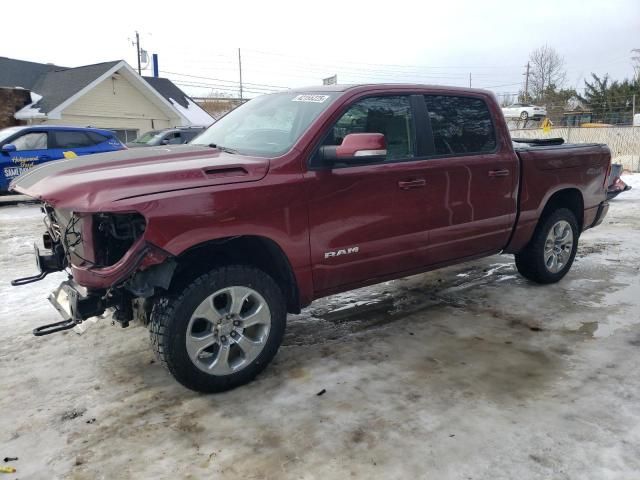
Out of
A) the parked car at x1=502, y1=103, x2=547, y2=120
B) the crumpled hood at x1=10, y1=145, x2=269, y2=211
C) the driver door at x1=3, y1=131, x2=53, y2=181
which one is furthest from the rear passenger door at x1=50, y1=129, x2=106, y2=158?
the parked car at x1=502, y1=103, x2=547, y2=120

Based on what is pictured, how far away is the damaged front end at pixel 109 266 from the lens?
288 centimetres

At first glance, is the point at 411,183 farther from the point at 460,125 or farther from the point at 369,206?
the point at 460,125

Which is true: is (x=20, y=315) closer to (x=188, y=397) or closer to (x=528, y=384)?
(x=188, y=397)

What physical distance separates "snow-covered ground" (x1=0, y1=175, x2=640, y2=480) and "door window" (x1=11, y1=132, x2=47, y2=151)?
777cm

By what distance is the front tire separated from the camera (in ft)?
10.1

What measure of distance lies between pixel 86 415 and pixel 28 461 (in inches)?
17.5

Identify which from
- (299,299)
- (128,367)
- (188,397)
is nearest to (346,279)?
(299,299)

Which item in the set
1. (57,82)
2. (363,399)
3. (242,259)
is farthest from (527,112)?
(363,399)

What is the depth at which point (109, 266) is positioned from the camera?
9.73 feet

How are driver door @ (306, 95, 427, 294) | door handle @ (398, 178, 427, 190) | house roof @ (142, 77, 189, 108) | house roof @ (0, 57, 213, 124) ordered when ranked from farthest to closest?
house roof @ (142, 77, 189, 108) < house roof @ (0, 57, 213, 124) < door handle @ (398, 178, 427, 190) < driver door @ (306, 95, 427, 294)

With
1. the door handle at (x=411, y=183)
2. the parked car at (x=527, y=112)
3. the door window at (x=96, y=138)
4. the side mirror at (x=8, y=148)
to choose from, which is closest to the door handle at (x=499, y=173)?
the door handle at (x=411, y=183)

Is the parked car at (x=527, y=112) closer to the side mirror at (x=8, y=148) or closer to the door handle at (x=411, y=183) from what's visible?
the side mirror at (x=8, y=148)

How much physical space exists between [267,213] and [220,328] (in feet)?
2.53

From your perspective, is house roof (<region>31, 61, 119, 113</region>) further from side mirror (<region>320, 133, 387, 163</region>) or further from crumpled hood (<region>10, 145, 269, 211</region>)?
side mirror (<region>320, 133, 387, 163</region>)
